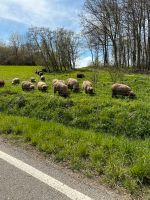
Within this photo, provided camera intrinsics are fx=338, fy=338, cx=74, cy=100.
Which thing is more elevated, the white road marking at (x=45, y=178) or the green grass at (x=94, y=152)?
the green grass at (x=94, y=152)

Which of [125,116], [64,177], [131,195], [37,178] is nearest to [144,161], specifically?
[131,195]

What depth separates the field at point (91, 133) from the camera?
5277 millimetres

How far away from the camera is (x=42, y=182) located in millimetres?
4980

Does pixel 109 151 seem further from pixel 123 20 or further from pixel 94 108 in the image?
pixel 123 20

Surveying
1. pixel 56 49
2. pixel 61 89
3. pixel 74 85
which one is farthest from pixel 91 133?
pixel 56 49

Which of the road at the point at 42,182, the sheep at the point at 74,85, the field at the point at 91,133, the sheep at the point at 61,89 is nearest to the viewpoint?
the road at the point at 42,182

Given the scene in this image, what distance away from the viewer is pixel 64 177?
17.1ft

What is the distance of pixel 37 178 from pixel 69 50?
94.6ft

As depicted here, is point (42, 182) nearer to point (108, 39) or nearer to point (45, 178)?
point (45, 178)

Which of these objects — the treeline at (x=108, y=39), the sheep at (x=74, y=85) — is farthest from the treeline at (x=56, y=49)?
the sheep at (x=74, y=85)

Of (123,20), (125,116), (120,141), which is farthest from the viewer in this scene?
(123,20)

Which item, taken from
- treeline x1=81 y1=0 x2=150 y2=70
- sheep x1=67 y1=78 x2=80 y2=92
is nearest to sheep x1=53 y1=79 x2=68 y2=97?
sheep x1=67 y1=78 x2=80 y2=92

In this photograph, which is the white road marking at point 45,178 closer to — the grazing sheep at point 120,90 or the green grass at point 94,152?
the green grass at point 94,152

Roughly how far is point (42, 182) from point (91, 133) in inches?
103
